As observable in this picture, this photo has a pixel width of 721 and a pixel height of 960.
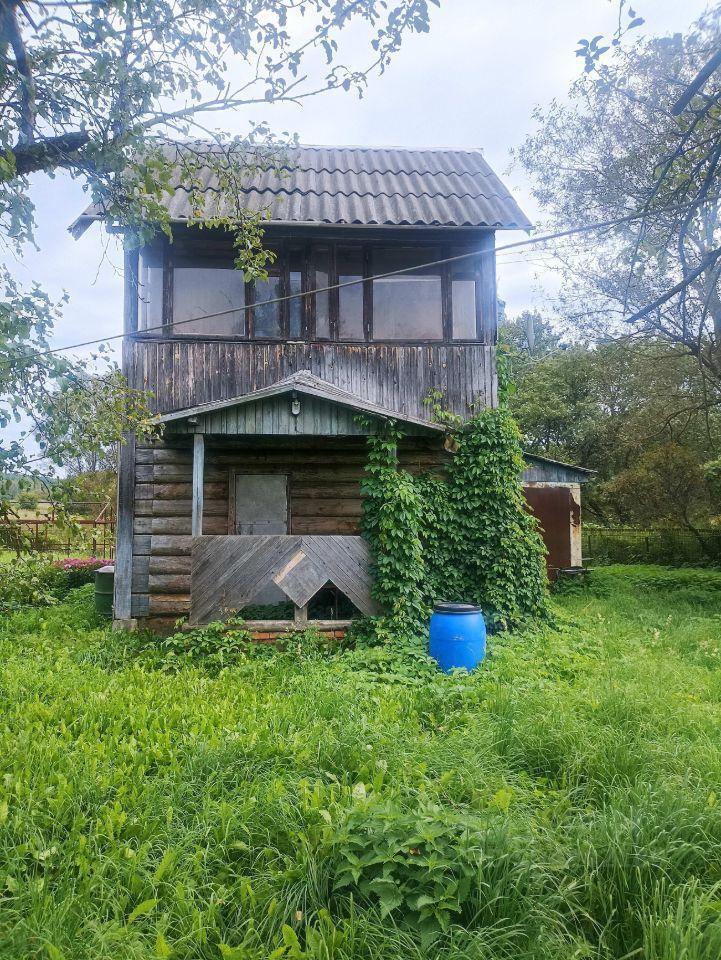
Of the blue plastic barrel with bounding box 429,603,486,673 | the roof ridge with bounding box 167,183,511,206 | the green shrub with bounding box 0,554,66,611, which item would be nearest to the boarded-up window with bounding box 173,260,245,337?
the roof ridge with bounding box 167,183,511,206

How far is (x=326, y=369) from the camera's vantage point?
849 centimetres

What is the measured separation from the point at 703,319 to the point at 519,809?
3.56 m

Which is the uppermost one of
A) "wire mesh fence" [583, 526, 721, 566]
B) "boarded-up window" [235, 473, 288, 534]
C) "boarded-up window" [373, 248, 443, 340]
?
"boarded-up window" [373, 248, 443, 340]

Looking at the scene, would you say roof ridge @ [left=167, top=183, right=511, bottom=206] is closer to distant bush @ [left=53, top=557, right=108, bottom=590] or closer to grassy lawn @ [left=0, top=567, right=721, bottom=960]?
grassy lawn @ [left=0, top=567, right=721, bottom=960]

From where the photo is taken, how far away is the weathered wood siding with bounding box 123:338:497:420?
8.21 metres

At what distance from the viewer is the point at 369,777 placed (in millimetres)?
3332

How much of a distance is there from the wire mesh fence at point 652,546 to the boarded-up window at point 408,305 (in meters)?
10.5

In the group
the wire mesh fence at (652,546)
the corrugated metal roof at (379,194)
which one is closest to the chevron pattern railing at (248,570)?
the corrugated metal roof at (379,194)

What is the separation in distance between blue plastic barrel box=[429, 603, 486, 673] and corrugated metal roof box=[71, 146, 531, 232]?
551 centimetres

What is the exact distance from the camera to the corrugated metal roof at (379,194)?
8297 millimetres

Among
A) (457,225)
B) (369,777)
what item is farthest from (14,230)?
(457,225)

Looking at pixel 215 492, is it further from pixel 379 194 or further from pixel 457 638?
pixel 379 194

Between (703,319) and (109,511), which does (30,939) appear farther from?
(109,511)

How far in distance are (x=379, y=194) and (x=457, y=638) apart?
271 inches
